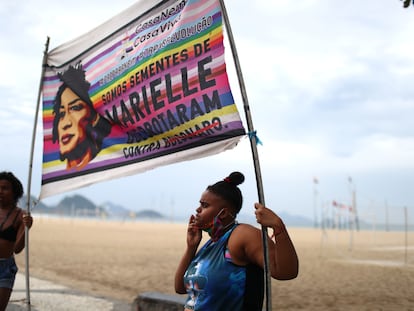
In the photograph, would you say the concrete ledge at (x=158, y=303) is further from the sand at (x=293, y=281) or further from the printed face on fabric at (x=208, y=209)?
the printed face on fabric at (x=208, y=209)

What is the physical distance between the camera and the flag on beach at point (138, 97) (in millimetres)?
2965

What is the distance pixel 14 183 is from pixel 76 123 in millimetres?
803

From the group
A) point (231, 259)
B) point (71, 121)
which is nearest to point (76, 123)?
point (71, 121)

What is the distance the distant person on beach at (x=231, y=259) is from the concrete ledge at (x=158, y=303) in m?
3.21

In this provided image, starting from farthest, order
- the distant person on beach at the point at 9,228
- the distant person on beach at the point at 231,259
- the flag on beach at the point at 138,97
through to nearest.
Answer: the distant person on beach at the point at 9,228, the flag on beach at the point at 138,97, the distant person on beach at the point at 231,259

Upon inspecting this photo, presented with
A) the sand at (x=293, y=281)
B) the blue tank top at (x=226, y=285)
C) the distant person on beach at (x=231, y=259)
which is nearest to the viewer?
the distant person on beach at (x=231, y=259)

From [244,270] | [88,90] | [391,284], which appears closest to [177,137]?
[244,270]

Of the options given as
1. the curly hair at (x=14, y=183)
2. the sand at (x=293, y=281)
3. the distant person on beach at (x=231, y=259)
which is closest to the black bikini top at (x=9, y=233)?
the curly hair at (x=14, y=183)

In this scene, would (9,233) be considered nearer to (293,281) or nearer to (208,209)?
(208,209)

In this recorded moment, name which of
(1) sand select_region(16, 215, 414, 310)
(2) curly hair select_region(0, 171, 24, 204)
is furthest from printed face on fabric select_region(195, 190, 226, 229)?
(1) sand select_region(16, 215, 414, 310)

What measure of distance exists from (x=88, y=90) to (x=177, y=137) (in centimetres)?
149

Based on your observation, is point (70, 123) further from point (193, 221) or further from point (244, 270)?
point (244, 270)

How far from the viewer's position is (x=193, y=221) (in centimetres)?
259

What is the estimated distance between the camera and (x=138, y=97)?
3.62m
